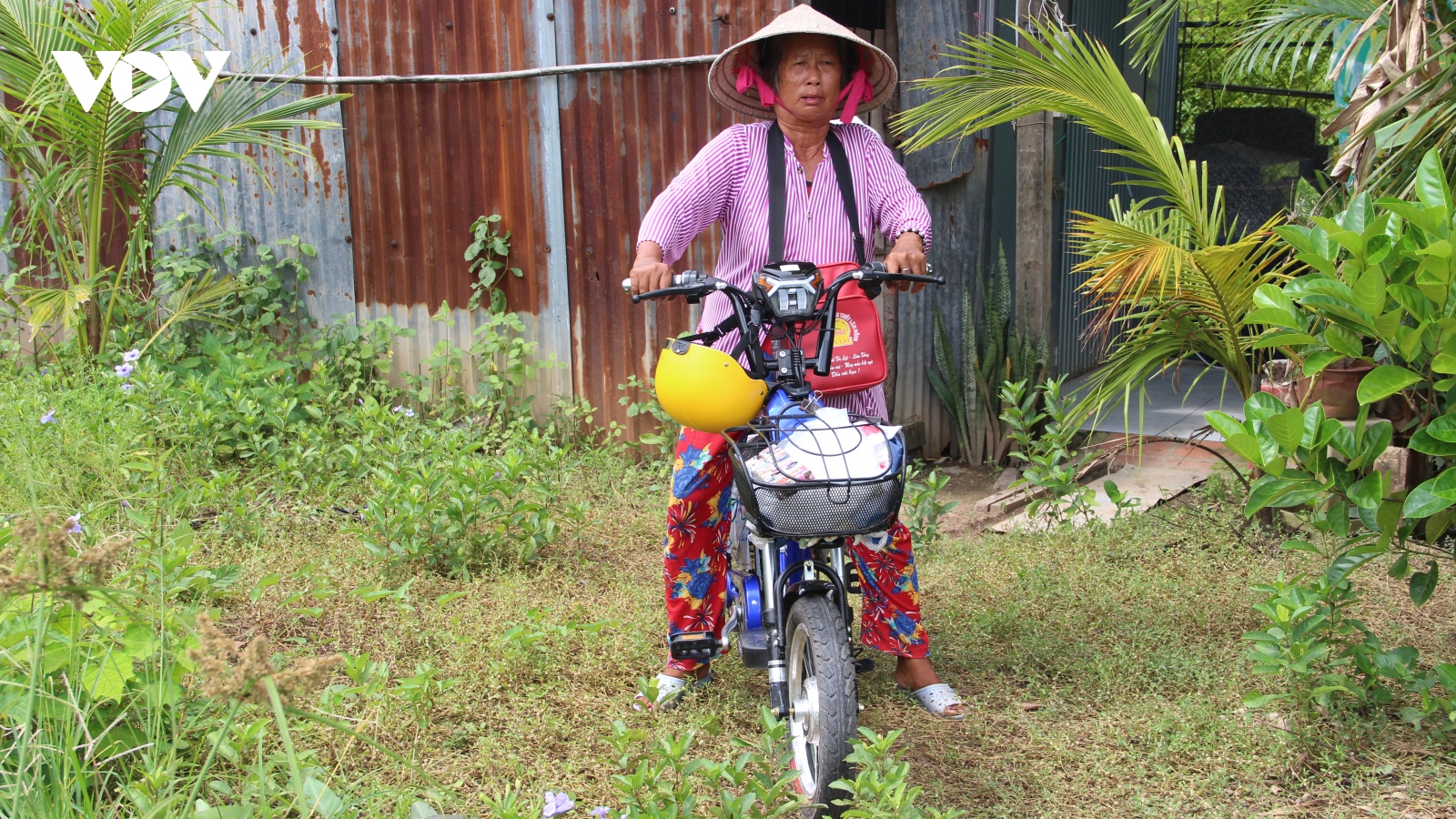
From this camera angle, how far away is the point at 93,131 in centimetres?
560

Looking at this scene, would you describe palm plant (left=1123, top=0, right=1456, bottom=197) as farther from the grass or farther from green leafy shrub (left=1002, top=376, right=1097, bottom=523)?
the grass

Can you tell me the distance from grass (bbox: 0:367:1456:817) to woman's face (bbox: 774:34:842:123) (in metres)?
1.58

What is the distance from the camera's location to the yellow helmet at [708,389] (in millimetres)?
2586

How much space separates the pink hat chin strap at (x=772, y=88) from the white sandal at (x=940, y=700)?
1.57 metres

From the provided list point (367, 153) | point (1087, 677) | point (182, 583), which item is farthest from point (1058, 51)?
point (367, 153)

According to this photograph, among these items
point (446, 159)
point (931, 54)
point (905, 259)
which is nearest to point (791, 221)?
point (905, 259)

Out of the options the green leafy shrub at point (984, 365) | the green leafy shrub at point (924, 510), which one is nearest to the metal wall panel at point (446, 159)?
the green leafy shrub at point (984, 365)

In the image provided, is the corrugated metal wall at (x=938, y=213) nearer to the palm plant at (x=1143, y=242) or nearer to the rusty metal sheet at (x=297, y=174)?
the palm plant at (x=1143, y=242)

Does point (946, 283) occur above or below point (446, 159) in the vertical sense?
below

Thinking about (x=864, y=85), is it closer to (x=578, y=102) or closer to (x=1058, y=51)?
(x=1058, y=51)

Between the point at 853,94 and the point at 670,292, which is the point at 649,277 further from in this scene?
the point at 853,94

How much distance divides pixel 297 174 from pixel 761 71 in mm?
4336

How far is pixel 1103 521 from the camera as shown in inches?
183

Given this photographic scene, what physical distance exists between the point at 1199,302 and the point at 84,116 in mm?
4994
